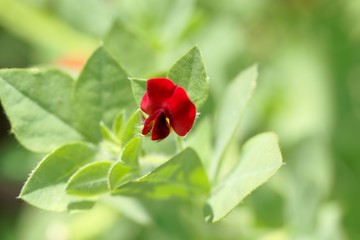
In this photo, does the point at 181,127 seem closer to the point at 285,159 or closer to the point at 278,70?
the point at 285,159

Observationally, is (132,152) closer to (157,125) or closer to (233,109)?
(157,125)

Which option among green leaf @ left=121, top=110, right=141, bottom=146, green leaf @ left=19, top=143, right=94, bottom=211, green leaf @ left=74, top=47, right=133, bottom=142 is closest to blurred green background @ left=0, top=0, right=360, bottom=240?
green leaf @ left=74, top=47, right=133, bottom=142

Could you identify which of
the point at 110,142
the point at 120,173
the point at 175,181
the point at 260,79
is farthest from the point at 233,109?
the point at 260,79

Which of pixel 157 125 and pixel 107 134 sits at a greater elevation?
pixel 157 125

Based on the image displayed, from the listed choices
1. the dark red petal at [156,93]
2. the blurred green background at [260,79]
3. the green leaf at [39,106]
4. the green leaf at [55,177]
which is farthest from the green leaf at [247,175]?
the blurred green background at [260,79]

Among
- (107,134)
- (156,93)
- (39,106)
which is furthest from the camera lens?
(39,106)

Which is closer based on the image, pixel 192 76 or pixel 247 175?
pixel 192 76

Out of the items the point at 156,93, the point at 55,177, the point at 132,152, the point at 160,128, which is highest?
the point at 156,93
